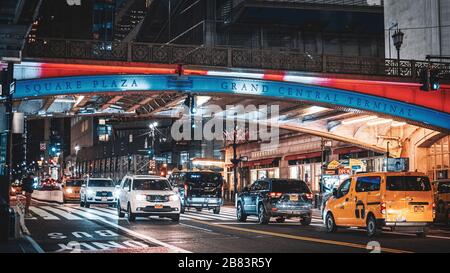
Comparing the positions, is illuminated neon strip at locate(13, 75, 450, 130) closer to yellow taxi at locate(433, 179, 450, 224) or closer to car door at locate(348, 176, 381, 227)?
yellow taxi at locate(433, 179, 450, 224)

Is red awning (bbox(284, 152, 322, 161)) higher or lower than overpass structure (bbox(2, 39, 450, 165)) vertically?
lower

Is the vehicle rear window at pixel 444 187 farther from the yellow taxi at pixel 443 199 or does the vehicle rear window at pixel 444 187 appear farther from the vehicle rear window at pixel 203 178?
the vehicle rear window at pixel 203 178

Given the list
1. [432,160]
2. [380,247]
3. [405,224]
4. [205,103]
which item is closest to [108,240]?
[380,247]

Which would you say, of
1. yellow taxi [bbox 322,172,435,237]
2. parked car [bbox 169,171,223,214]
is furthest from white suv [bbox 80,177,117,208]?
yellow taxi [bbox 322,172,435,237]

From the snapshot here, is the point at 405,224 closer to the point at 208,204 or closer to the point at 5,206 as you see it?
the point at 5,206

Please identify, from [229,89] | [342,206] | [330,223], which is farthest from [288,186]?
[229,89]

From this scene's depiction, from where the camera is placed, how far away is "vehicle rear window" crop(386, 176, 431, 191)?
19016 mm

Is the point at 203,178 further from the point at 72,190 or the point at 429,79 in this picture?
the point at 72,190

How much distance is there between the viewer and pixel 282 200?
24.3 metres

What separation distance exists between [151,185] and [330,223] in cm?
807

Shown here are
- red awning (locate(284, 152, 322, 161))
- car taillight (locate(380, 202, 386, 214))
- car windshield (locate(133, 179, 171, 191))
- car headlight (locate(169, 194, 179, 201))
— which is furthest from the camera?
red awning (locate(284, 152, 322, 161))

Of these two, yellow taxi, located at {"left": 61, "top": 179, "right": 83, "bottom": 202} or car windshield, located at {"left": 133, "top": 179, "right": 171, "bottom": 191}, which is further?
yellow taxi, located at {"left": 61, "top": 179, "right": 83, "bottom": 202}

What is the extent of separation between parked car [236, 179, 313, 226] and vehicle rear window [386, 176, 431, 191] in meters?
5.89

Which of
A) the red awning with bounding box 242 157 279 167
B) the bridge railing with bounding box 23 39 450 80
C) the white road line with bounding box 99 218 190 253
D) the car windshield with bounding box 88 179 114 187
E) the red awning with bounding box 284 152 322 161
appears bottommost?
the white road line with bounding box 99 218 190 253
